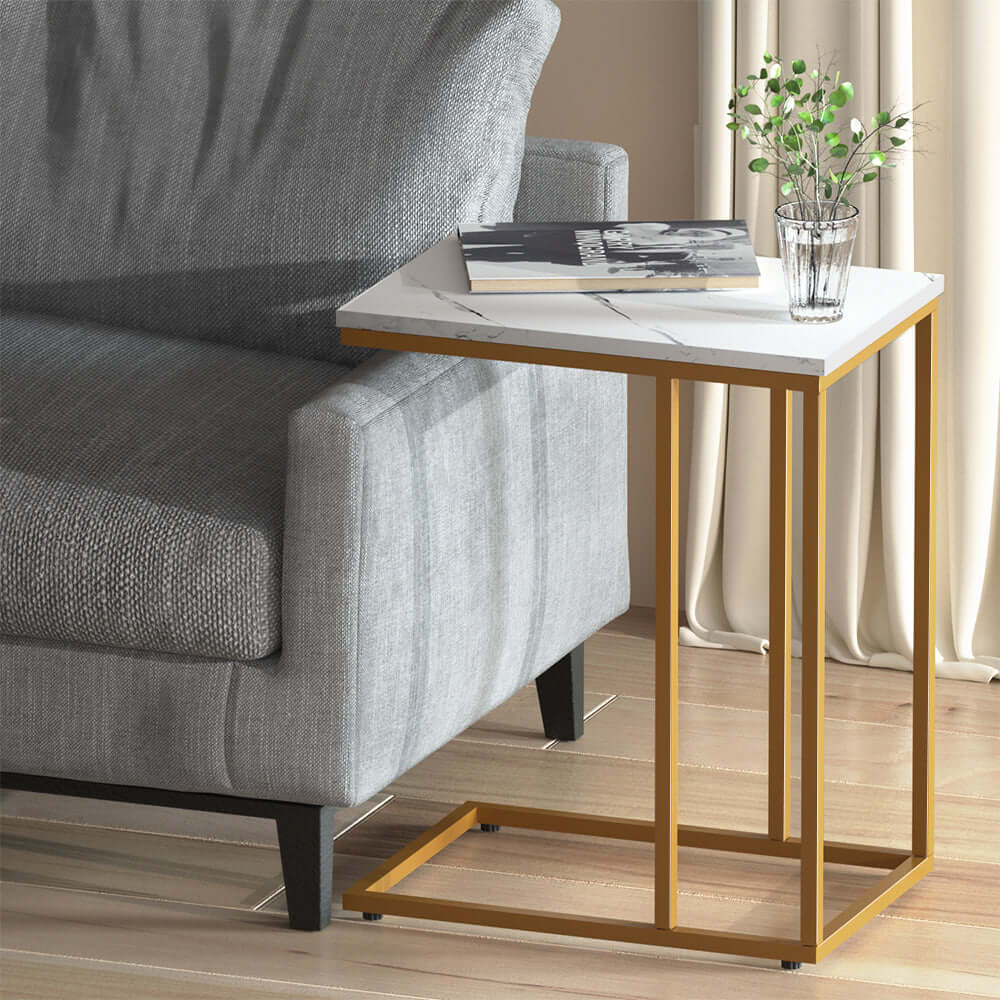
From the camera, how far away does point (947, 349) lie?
7.95ft

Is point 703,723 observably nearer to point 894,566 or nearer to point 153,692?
point 894,566

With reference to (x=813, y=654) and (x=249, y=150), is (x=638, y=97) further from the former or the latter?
(x=813, y=654)

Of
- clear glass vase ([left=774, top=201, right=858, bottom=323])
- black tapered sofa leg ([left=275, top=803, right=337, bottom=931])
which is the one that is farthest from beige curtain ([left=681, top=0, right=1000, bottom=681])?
black tapered sofa leg ([left=275, top=803, right=337, bottom=931])

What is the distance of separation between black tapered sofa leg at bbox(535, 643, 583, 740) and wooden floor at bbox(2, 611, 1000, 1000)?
2 cm

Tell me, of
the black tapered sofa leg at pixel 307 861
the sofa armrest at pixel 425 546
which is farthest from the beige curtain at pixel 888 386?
the black tapered sofa leg at pixel 307 861

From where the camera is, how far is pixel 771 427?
1.56 m

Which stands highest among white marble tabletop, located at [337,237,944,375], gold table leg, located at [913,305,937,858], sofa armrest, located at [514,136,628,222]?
sofa armrest, located at [514,136,628,222]

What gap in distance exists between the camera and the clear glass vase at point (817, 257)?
155 centimetres

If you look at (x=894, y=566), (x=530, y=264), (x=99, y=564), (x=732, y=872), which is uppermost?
(x=530, y=264)

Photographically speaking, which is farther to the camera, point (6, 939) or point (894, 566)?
point (894, 566)

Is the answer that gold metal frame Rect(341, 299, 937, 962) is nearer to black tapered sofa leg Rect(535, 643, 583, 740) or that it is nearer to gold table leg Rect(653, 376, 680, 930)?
gold table leg Rect(653, 376, 680, 930)

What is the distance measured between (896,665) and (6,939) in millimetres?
1248

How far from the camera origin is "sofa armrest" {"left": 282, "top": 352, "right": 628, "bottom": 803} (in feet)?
5.38

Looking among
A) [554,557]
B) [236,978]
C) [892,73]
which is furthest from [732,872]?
[892,73]
